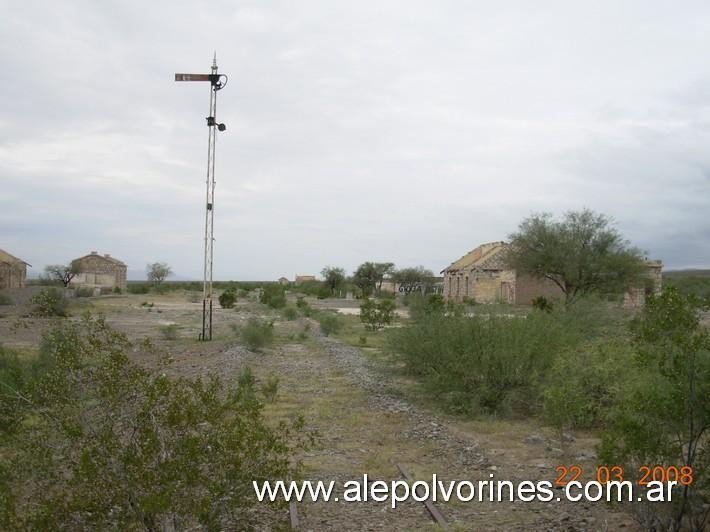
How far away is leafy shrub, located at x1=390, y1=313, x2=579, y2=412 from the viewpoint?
1308 centimetres

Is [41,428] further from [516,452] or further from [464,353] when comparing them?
[464,353]

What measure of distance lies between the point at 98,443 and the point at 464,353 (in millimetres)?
9309

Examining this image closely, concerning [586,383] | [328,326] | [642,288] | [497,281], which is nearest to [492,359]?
[586,383]

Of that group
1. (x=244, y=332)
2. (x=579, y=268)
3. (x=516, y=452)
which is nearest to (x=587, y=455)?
(x=516, y=452)

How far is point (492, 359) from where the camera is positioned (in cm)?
1320

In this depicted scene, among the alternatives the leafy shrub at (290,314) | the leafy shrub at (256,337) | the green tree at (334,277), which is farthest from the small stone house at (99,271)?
the leafy shrub at (256,337)

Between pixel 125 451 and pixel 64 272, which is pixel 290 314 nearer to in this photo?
pixel 125 451

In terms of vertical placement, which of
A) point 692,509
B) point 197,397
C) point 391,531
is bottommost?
point 391,531

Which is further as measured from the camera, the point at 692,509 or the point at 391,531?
the point at 391,531

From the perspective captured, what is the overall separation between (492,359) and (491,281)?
45.6 meters

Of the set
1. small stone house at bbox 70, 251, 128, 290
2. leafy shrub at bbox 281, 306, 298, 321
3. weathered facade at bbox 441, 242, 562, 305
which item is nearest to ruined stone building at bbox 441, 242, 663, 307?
weathered facade at bbox 441, 242, 562, 305

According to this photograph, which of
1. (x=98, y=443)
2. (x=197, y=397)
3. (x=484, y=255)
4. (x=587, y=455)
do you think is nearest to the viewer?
(x=98, y=443)

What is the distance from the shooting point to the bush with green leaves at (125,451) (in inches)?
203

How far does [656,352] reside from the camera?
641 centimetres
